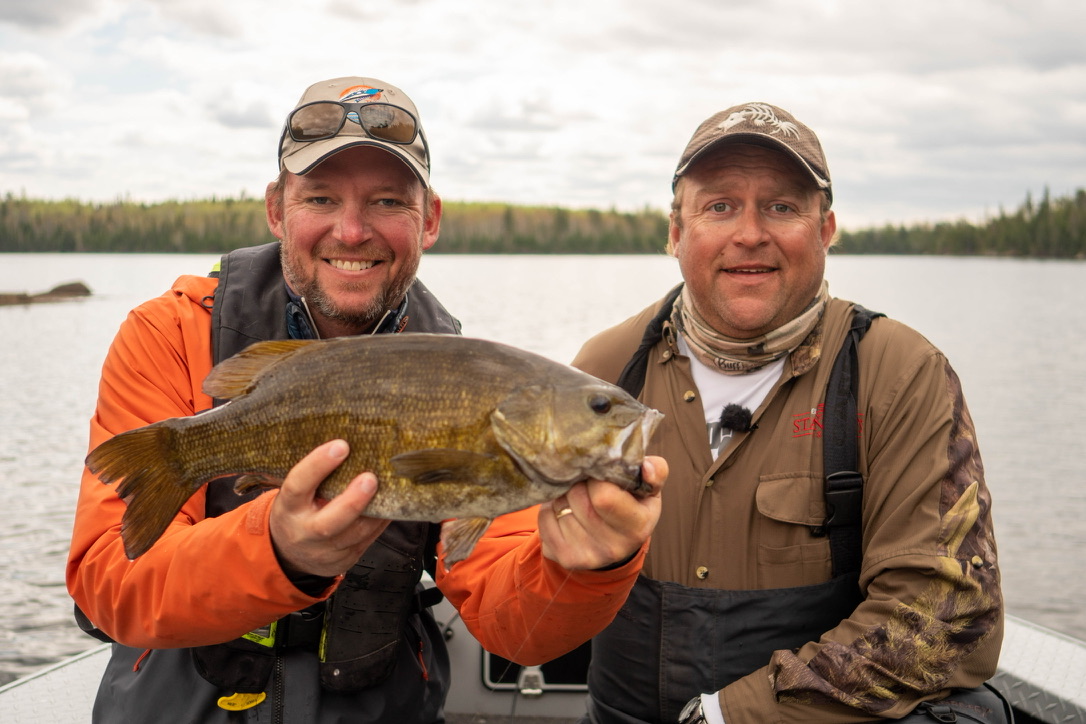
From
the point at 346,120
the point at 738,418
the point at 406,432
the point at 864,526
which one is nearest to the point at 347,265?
the point at 346,120

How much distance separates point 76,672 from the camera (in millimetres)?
5031

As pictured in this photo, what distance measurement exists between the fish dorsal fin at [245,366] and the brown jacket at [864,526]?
189 cm

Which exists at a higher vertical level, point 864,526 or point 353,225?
point 353,225

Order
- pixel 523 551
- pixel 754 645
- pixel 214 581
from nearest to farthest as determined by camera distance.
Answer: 1. pixel 214 581
2. pixel 523 551
3. pixel 754 645

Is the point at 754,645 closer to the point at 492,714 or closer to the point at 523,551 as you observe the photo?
the point at 523,551

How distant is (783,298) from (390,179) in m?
1.85

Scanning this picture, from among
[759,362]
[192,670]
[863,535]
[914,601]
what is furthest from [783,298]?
[192,670]

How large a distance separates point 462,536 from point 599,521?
40cm

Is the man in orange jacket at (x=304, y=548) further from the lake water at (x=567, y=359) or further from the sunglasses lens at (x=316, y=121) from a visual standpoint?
the lake water at (x=567, y=359)

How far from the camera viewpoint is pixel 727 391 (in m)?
4.08

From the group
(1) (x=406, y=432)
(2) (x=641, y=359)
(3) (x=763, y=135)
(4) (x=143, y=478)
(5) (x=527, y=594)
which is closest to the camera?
(1) (x=406, y=432)

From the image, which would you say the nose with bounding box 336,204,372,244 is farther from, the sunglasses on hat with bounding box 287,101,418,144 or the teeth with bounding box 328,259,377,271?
the sunglasses on hat with bounding box 287,101,418,144

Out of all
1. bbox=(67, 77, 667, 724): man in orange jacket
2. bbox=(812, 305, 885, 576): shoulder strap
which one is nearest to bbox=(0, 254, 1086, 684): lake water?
bbox=(67, 77, 667, 724): man in orange jacket

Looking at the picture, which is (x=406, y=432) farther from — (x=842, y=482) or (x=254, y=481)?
(x=842, y=482)
